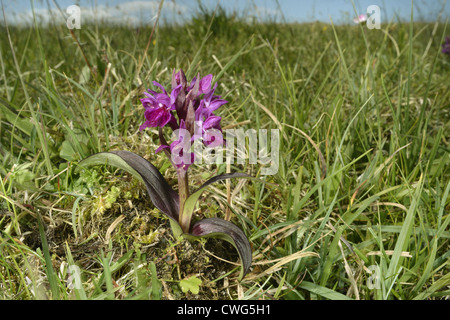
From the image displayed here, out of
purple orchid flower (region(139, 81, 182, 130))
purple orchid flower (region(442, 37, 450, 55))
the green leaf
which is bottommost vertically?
the green leaf

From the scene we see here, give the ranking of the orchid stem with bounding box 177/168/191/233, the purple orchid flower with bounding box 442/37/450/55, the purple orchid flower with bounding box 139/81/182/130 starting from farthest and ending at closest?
the purple orchid flower with bounding box 442/37/450/55
the orchid stem with bounding box 177/168/191/233
the purple orchid flower with bounding box 139/81/182/130

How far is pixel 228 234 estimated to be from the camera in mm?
1069

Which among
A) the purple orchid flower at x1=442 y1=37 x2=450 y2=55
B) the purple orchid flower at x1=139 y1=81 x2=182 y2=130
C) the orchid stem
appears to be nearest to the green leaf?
the orchid stem

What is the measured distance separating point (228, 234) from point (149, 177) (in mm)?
312

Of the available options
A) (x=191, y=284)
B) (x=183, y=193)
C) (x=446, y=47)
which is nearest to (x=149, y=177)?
(x=183, y=193)

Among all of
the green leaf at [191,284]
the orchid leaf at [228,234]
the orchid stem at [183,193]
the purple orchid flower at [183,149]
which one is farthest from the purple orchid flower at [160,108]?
the green leaf at [191,284]

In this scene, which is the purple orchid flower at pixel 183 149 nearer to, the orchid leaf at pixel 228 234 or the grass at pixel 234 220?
the orchid leaf at pixel 228 234

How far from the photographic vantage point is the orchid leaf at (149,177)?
1105 millimetres

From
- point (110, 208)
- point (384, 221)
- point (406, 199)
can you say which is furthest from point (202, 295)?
point (406, 199)

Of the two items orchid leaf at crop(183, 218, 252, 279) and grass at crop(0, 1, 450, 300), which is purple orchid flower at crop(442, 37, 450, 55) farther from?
orchid leaf at crop(183, 218, 252, 279)

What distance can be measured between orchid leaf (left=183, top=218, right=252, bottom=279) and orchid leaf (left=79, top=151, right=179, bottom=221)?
0.29 feet

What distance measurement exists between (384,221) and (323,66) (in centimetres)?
174

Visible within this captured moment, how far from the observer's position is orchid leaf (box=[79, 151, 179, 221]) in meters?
1.11
